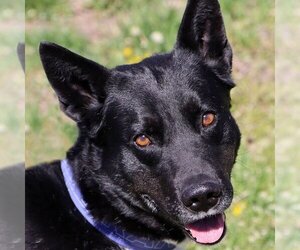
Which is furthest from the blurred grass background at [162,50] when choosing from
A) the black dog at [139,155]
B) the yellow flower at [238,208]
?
the black dog at [139,155]

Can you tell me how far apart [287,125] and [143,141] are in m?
3.27

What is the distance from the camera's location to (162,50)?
24.2 ft

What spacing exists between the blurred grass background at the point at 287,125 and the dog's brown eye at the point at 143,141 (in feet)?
6.59

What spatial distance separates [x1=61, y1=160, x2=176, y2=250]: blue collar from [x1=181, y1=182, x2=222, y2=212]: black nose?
1.66ft

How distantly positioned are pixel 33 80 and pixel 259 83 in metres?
2.31

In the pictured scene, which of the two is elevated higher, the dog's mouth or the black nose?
the black nose

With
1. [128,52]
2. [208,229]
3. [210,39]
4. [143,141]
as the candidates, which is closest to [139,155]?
[143,141]

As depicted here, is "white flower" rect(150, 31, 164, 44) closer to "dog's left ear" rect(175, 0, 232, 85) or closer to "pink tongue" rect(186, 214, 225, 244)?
"dog's left ear" rect(175, 0, 232, 85)

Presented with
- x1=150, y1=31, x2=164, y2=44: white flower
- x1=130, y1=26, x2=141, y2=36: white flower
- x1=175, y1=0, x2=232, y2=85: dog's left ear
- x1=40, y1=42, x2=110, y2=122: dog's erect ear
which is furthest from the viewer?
x1=130, y1=26, x2=141, y2=36: white flower

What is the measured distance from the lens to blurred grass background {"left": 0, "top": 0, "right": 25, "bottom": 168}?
685 cm

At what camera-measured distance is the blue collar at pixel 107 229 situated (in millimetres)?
4203

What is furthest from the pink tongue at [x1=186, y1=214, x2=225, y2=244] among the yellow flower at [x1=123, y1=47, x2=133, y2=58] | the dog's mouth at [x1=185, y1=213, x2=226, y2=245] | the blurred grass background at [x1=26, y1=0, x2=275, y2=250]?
the yellow flower at [x1=123, y1=47, x2=133, y2=58]

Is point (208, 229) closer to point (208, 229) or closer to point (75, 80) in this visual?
point (208, 229)

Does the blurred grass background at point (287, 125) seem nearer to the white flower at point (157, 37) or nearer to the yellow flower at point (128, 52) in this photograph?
the white flower at point (157, 37)
